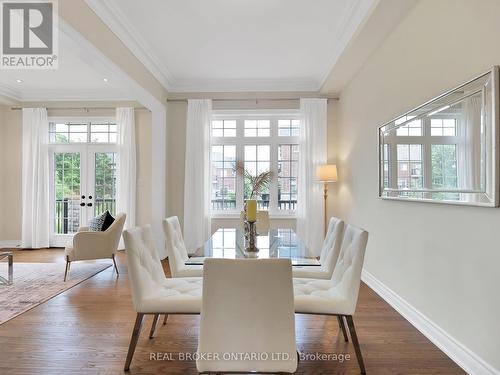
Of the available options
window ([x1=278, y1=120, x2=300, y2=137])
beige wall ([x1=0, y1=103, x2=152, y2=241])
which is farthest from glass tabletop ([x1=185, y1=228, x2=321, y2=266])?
beige wall ([x1=0, y1=103, x2=152, y2=241])

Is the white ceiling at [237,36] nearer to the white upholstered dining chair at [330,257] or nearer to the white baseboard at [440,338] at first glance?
the white upholstered dining chair at [330,257]

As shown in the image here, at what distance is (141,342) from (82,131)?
4907mm

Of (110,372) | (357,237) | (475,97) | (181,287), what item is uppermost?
(475,97)

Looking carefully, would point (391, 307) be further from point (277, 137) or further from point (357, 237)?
point (277, 137)

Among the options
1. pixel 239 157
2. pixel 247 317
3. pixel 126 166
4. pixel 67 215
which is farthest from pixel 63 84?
pixel 247 317

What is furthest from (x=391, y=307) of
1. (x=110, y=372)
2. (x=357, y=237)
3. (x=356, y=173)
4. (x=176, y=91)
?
(x=176, y=91)

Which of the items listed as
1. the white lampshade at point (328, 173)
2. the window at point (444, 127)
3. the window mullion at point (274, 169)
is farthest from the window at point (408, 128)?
the window mullion at point (274, 169)

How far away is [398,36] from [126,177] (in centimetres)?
469

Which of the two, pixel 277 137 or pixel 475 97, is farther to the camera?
pixel 277 137

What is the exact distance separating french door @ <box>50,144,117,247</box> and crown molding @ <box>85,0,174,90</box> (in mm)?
2152

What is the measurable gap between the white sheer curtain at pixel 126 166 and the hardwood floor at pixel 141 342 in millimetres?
2465

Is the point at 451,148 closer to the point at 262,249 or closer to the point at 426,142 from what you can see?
the point at 426,142

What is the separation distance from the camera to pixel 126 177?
564 cm

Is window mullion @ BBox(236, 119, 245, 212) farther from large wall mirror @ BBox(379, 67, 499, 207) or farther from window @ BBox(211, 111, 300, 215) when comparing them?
large wall mirror @ BBox(379, 67, 499, 207)
